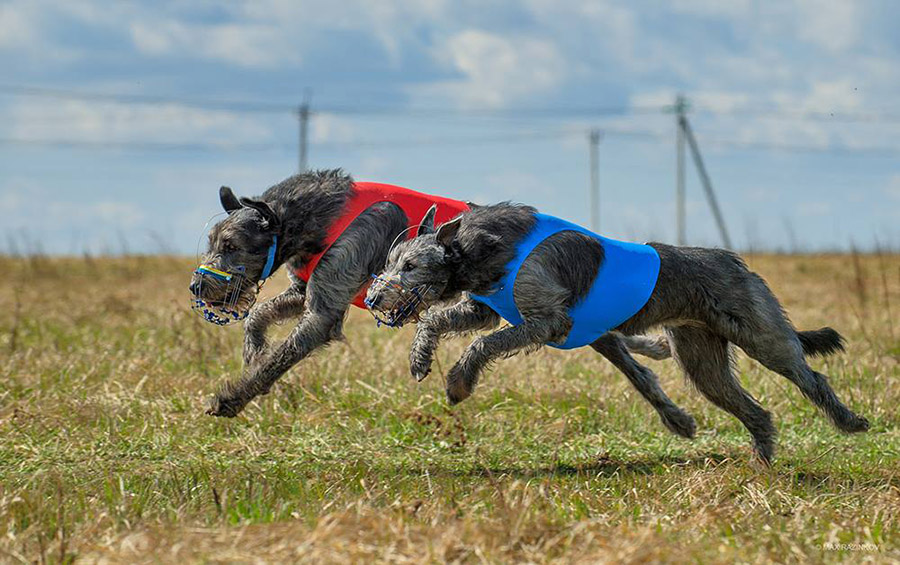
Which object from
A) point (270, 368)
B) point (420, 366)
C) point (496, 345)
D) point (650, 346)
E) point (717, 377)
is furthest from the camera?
point (650, 346)

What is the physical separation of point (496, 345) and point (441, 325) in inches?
19.7

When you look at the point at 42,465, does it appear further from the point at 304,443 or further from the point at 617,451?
the point at 617,451

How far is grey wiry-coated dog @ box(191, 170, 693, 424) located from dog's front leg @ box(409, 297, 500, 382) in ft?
1.95

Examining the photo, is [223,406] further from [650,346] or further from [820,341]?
[820,341]

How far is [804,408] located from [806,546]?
4.44 metres

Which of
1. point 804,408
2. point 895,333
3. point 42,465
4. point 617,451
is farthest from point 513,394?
point 895,333

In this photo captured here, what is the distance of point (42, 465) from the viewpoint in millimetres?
6676

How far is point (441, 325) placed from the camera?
623 centimetres

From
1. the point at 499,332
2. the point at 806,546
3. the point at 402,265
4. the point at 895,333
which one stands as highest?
the point at 402,265

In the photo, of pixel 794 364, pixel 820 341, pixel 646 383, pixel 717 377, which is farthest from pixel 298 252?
pixel 820 341

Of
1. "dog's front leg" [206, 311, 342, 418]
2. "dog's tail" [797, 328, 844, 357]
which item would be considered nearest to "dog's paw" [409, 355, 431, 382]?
"dog's front leg" [206, 311, 342, 418]

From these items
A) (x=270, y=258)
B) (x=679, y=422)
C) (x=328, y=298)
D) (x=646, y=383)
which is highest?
(x=270, y=258)

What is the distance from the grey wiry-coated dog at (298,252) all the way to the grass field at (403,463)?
0.67 metres

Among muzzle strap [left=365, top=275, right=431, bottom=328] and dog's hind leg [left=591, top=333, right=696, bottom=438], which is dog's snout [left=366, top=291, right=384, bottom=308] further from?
dog's hind leg [left=591, top=333, right=696, bottom=438]
